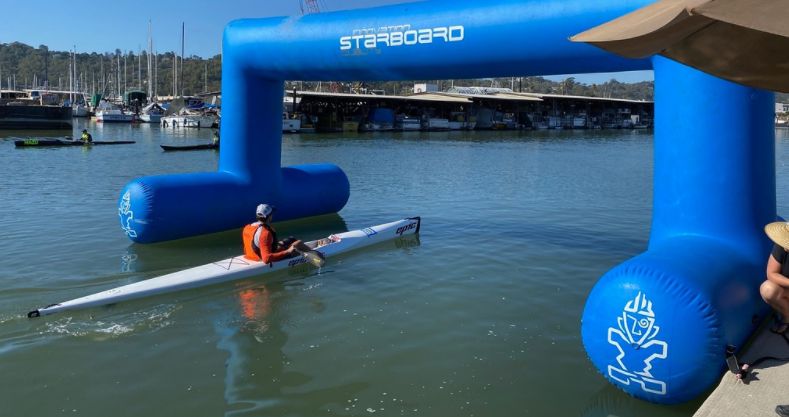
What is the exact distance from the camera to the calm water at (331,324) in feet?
15.3

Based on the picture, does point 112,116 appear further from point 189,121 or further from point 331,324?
point 331,324

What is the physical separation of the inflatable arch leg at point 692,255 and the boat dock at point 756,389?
165mm

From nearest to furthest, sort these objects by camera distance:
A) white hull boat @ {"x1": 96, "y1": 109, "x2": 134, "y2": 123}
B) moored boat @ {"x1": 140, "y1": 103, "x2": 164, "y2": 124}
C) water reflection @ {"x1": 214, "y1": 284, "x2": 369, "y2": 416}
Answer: water reflection @ {"x1": 214, "y1": 284, "x2": 369, "y2": 416}, white hull boat @ {"x1": 96, "y1": 109, "x2": 134, "y2": 123}, moored boat @ {"x1": 140, "y1": 103, "x2": 164, "y2": 124}

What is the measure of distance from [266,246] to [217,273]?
721mm

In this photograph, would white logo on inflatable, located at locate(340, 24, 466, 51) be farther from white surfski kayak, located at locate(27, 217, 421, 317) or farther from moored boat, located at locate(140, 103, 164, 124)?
moored boat, located at locate(140, 103, 164, 124)

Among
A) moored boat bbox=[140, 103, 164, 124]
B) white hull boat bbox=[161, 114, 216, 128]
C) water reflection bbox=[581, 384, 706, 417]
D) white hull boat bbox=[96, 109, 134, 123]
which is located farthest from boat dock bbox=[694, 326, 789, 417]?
white hull boat bbox=[96, 109, 134, 123]

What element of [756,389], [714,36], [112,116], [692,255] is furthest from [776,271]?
[112,116]

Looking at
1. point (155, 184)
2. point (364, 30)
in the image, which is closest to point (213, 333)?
point (155, 184)

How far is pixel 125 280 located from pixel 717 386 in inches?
258

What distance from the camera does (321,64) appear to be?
8.66 meters

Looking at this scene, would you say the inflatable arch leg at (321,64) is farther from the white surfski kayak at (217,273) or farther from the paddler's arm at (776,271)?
the paddler's arm at (776,271)

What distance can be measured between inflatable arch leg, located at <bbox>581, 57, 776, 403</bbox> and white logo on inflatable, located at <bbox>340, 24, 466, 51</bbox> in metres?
2.47

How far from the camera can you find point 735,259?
15.8ft

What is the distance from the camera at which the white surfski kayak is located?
638 cm
